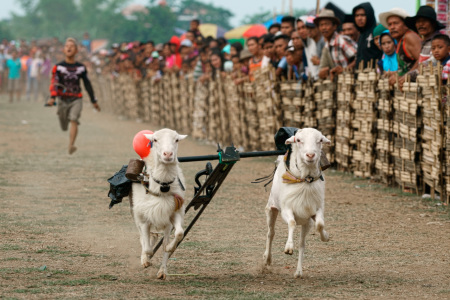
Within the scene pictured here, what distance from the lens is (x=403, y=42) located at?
12586 millimetres

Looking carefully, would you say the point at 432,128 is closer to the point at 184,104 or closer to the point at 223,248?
the point at 223,248

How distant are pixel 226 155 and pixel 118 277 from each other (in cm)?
134

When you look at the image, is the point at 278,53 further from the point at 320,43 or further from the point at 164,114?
the point at 164,114

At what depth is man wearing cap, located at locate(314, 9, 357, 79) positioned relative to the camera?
48.5ft

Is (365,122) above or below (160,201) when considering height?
below

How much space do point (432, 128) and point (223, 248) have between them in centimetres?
420

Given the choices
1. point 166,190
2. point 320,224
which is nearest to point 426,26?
point 320,224

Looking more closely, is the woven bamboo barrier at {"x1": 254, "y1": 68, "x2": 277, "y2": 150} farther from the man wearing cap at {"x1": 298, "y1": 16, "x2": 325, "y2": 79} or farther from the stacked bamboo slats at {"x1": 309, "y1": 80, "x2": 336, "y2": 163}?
the stacked bamboo slats at {"x1": 309, "y1": 80, "x2": 336, "y2": 163}

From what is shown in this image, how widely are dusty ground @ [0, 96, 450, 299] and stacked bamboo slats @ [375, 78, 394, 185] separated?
10.5 inches

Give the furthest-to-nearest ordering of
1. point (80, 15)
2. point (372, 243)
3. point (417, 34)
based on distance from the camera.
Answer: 1. point (80, 15)
2. point (417, 34)
3. point (372, 243)

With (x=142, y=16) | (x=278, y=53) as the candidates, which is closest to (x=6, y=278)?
(x=278, y=53)

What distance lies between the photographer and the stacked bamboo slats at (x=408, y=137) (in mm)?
12227

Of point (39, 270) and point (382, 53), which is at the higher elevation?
point (382, 53)

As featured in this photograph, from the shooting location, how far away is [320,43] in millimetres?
15586
